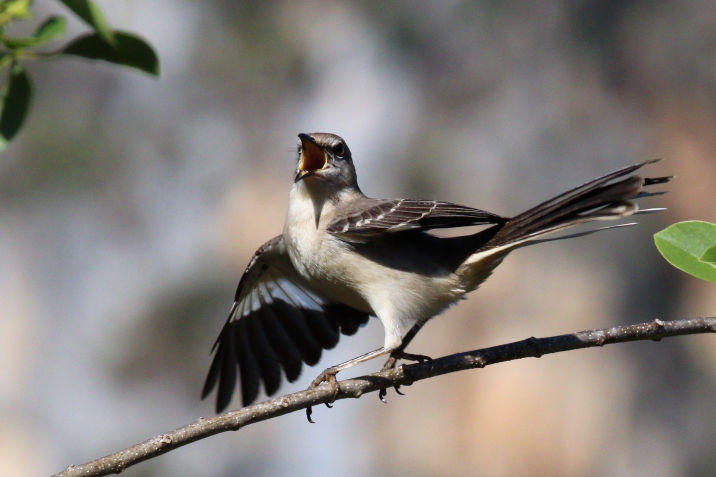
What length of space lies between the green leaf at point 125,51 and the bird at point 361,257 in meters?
1.35

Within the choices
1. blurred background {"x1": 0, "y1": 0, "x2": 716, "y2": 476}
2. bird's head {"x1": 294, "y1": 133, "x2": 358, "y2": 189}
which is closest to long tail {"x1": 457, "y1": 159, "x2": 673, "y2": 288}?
bird's head {"x1": 294, "y1": 133, "x2": 358, "y2": 189}

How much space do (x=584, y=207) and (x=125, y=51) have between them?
1546mm

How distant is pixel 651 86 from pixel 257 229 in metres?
3.80

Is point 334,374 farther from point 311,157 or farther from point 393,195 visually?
point 393,195

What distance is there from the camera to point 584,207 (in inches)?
102

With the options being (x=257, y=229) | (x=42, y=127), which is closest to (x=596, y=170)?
(x=257, y=229)

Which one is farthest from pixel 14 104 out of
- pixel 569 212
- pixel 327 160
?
pixel 327 160

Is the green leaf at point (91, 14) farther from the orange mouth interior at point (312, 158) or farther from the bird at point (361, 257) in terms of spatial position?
the orange mouth interior at point (312, 158)

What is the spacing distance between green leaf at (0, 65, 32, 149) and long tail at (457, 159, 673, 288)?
4.92 ft

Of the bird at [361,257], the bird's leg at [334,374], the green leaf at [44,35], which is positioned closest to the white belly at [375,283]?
the bird at [361,257]

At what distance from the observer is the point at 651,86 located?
750 cm

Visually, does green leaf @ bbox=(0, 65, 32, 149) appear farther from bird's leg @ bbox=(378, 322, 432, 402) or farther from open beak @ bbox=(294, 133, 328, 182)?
open beak @ bbox=(294, 133, 328, 182)

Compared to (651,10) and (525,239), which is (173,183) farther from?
(525,239)

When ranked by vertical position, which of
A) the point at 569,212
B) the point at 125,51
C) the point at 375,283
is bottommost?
the point at 375,283
